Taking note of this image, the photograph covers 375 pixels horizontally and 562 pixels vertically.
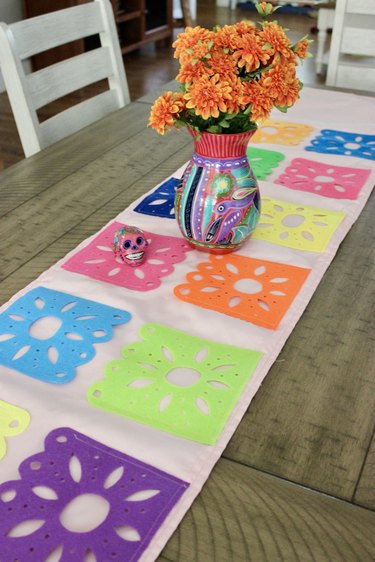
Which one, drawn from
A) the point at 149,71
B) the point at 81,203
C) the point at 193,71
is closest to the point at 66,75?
the point at 81,203

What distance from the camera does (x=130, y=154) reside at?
54.9 inches

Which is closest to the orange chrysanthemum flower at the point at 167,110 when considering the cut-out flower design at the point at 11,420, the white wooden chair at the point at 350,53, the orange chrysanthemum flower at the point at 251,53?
the orange chrysanthemum flower at the point at 251,53

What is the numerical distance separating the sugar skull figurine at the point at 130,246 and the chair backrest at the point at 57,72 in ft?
1.91

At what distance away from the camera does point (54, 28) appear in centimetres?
150

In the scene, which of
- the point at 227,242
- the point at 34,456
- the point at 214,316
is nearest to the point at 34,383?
the point at 34,456

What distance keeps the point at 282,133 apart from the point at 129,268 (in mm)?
684

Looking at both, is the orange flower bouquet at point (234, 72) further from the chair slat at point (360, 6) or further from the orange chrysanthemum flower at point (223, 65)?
the chair slat at point (360, 6)

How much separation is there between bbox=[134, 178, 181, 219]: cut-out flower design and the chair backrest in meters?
0.39

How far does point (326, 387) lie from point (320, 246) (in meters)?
0.35

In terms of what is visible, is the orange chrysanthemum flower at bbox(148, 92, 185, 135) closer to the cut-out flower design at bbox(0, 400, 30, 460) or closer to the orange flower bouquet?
the orange flower bouquet

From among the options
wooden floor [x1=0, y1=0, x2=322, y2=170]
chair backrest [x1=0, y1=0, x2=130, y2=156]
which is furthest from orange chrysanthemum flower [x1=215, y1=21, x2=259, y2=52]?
wooden floor [x1=0, y1=0, x2=322, y2=170]

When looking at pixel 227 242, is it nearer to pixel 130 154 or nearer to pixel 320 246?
pixel 320 246

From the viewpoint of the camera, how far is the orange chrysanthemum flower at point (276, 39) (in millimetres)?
864

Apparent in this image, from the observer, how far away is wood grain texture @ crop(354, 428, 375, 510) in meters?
0.62
